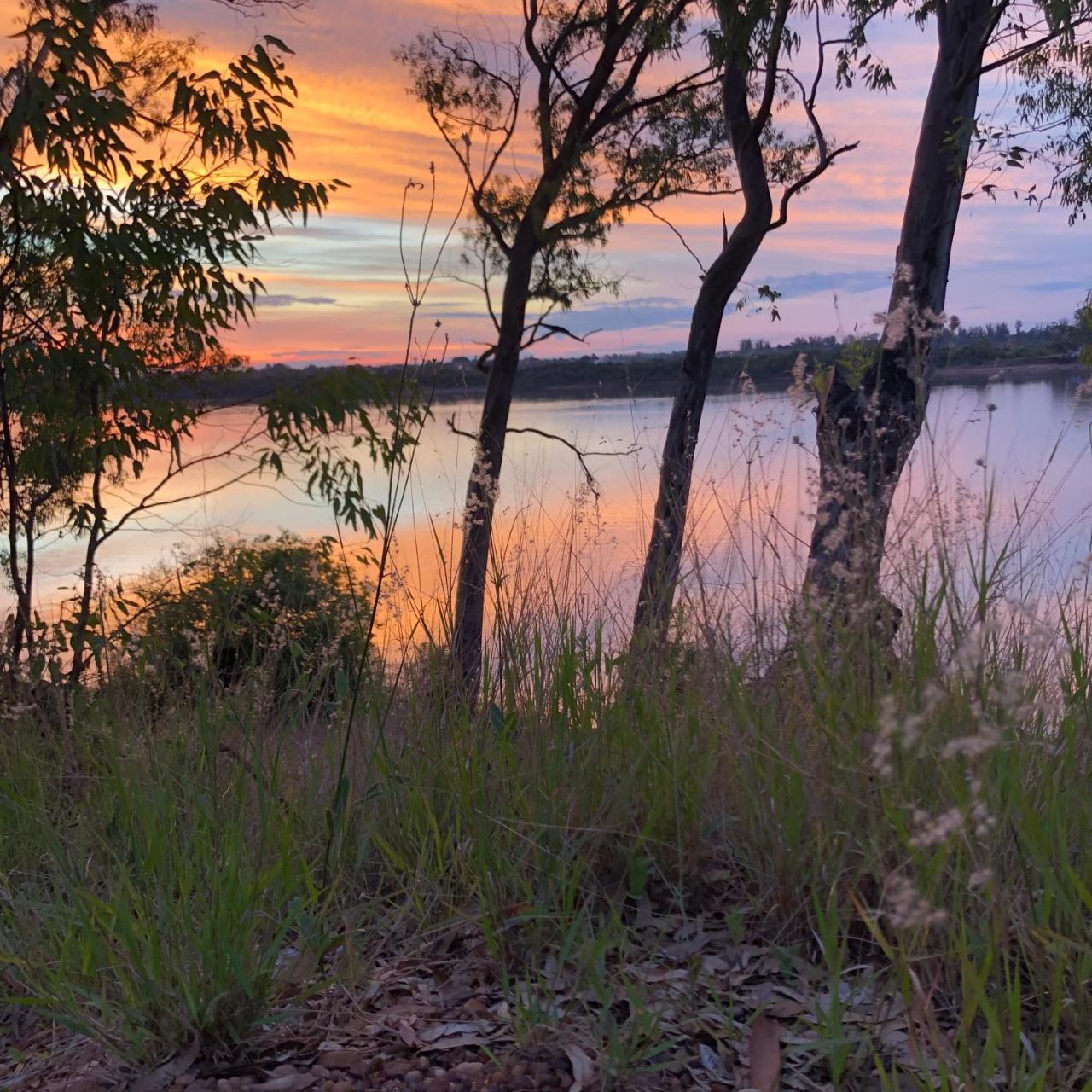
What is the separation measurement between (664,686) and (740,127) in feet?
24.4

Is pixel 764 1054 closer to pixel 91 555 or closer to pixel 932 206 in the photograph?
pixel 91 555

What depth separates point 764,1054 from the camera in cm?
177

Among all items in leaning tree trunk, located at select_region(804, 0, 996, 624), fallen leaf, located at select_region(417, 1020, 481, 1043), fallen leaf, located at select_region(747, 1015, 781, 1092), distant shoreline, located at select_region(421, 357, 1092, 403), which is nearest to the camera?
fallen leaf, located at select_region(747, 1015, 781, 1092)

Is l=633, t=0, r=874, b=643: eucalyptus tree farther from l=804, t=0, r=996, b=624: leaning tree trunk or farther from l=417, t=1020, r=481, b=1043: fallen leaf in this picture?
l=417, t=1020, r=481, b=1043: fallen leaf

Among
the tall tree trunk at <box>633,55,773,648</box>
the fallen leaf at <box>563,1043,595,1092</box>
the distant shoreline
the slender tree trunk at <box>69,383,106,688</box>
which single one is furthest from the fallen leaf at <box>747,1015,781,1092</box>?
the tall tree trunk at <box>633,55,773,648</box>

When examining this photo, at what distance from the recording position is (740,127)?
9.02m

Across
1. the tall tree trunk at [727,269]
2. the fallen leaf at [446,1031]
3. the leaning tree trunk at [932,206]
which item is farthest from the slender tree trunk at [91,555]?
the tall tree trunk at [727,269]

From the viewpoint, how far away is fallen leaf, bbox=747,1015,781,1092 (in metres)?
1.71

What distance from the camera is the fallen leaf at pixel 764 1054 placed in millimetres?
1713

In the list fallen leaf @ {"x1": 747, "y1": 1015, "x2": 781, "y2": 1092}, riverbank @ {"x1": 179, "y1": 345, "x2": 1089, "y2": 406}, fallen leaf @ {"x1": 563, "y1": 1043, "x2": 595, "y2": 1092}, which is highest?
riverbank @ {"x1": 179, "y1": 345, "x2": 1089, "y2": 406}

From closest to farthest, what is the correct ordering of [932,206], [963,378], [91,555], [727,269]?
1. [963,378]
2. [91,555]
3. [932,206]
4. [727,269]

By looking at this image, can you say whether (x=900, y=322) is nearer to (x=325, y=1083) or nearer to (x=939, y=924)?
(x=939, y=924)

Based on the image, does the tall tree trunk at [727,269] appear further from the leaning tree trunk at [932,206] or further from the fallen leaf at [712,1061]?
the fallen leaf at [712,1061]

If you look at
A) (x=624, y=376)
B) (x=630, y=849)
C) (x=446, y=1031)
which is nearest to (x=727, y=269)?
(x=624, y=376)
